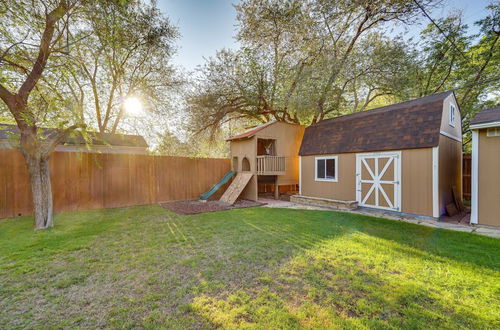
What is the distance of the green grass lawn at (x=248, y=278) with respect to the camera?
1.99m

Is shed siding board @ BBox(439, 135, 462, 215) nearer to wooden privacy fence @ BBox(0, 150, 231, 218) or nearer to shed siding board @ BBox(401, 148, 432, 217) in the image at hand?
shed siding board @ BBox(401, 148, 432, 217)

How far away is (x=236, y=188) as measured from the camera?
354 inches

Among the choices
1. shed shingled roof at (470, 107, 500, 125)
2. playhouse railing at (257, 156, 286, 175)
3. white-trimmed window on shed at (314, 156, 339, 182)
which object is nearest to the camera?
shed shingled roof at (470, 107, 500, 125)

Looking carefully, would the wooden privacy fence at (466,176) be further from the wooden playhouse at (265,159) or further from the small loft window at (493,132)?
the wooden playhouse at (265,159)

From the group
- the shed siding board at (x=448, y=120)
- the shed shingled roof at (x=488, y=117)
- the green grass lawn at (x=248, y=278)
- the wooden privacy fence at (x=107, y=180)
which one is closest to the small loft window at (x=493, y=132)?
the shed shingled roof at (x=488, y=117)

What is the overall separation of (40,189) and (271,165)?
7.47 meters

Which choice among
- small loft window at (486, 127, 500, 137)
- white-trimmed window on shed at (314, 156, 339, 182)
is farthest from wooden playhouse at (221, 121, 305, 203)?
small loft window at (486, 127, 500, 137)

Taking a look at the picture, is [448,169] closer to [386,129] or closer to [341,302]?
[386,129]

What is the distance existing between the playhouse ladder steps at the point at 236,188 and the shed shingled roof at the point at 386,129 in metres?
2.95

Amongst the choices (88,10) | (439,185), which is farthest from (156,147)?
(439,185)

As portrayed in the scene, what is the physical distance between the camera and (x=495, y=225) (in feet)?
16.3

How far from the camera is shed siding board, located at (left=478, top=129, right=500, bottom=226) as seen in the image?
500cm

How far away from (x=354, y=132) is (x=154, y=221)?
751cm

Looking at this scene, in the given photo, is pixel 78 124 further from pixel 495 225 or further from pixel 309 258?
pixel 495 225
